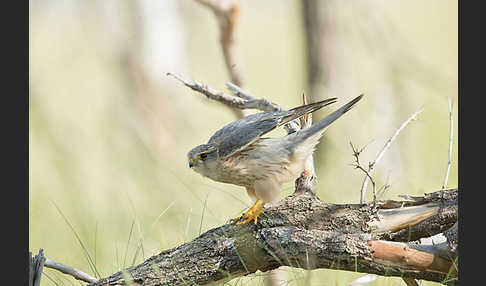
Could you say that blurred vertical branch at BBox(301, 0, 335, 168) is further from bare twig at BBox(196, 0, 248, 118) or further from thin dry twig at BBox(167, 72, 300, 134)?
thin dry twig at BBox(167, 72, 300, 134)

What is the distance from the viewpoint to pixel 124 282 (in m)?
2.59

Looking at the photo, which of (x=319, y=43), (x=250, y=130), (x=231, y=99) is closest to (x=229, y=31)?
(x=231, y=99)

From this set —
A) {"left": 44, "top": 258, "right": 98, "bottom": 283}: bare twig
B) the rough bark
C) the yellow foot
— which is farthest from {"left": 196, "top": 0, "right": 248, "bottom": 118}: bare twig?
{"left": 44, "top": 258, "right": 98, "bottom": 283}: bare twig

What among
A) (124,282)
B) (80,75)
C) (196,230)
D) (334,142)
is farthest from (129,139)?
(124,282)

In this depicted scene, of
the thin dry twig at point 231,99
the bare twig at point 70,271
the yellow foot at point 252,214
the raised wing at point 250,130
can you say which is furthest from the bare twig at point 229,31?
the bare twig at point 70,271

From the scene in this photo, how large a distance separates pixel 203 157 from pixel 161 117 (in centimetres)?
559

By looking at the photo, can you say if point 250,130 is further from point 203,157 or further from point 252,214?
point 252,214

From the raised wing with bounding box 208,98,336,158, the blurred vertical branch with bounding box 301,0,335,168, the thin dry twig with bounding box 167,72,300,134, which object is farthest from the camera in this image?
the blurred vertical branch with bounding box 301,0,335,168

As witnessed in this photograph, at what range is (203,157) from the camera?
3141 mm

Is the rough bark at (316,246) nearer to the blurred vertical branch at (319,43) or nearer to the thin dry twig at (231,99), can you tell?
the thin dry twig at (231,99)

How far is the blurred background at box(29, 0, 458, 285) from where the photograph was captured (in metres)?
5.32

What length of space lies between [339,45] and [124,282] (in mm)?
4270

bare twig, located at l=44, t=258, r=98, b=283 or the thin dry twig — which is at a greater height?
the thin dry twig

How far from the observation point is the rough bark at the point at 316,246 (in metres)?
2.44
